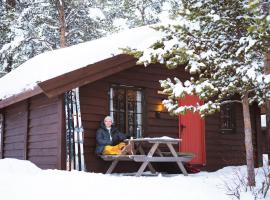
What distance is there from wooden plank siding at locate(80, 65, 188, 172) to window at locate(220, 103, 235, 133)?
212cm

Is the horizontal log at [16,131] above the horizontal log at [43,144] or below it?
above

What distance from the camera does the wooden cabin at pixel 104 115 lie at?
9.60 m

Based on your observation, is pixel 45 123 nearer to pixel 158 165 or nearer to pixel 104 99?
pixel 104 99

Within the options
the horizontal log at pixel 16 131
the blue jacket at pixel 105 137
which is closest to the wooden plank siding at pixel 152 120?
the blue jacket at pixel 105 137

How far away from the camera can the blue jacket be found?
9.72 m

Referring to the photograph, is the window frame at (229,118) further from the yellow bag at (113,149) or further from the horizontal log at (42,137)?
the horizontal log at (42,137)

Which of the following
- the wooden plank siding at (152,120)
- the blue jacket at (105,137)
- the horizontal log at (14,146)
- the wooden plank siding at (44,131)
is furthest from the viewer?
the horizontal log at (14,146)

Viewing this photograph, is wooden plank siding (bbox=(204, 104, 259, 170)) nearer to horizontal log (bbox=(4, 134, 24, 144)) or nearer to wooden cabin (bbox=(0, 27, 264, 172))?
wooden cabin (bbox=(0, 27, 264, 172))

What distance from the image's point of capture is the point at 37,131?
11.0 meters

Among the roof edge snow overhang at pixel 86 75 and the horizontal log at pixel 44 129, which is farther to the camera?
the horizontal log at pixel 44 129

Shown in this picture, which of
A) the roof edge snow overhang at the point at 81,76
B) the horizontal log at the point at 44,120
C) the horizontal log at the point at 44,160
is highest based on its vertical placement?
the roof edge snow overhang at the point at 81,76

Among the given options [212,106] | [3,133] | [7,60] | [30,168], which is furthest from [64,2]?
[212,106]

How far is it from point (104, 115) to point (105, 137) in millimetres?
725

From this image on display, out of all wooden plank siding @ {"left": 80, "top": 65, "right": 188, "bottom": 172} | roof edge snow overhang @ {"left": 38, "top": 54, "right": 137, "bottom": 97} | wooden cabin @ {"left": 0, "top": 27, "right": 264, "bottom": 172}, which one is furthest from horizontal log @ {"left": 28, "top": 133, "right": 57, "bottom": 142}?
roof edge snow overhang @ {"left": 38, "top": 54, "right": 137, "bottom": 97}
